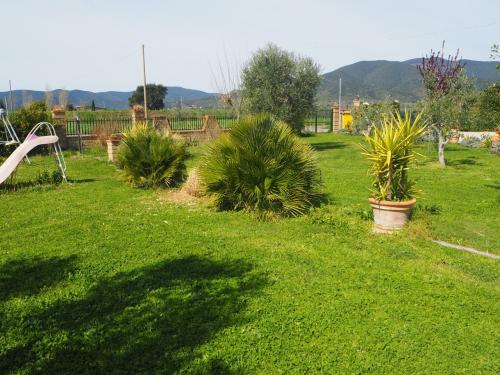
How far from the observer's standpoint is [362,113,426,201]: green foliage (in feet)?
19.7

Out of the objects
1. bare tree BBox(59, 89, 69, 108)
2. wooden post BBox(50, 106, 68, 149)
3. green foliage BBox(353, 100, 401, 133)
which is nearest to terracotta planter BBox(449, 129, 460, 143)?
green foliage BBox(353, 100, 401, 133)

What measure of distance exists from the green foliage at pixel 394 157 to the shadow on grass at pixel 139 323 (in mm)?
2858

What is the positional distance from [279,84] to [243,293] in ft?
47.7

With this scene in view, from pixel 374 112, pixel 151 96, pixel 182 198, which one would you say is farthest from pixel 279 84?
pixel 151 96

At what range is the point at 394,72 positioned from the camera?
180500 millimetres

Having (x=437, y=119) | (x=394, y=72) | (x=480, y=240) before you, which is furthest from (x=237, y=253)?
(x=394, y=72)

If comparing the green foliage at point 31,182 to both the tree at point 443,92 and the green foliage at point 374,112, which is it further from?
the green foliage at point 374,112

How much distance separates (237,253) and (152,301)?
1515mm

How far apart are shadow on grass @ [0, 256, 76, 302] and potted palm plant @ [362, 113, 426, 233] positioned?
14.1 feet

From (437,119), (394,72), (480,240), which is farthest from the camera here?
(394,72)

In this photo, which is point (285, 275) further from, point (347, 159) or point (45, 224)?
point (347, 159)

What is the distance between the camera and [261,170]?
6680 mm

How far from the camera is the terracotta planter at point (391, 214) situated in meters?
5.81

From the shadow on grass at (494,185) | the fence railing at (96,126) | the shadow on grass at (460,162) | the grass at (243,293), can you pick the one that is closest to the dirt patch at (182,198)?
the grass at (243,293)
